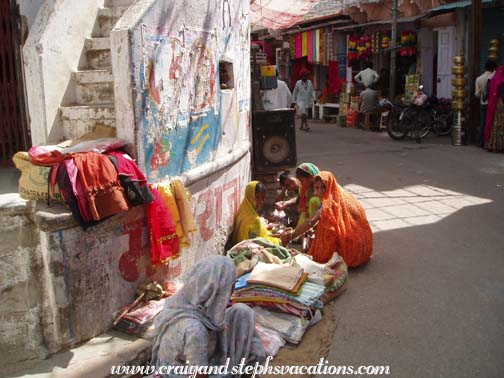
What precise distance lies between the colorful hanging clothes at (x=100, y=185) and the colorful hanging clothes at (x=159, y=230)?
0.36 m

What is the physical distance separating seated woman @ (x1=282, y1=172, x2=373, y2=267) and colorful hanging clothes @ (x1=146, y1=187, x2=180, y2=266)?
161 cm

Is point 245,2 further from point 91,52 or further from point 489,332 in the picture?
point 489,332

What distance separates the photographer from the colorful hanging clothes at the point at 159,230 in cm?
401

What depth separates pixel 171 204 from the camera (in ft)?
13.7

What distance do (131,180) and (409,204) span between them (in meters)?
4.73

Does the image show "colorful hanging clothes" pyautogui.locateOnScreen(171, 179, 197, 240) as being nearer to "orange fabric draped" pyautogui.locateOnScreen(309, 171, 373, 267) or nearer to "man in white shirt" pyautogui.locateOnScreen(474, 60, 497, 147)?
"orange fabric draped" pyautogui.locateOnScreen(309, 171, 373, 267)

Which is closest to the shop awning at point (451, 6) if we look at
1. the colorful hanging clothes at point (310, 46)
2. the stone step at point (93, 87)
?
the colorful hanging clothes at point (310, 46)

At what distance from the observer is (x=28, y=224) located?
11.3 ft

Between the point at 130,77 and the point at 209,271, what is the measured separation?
1.65m

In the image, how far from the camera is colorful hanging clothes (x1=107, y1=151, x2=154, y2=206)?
3.71 meters

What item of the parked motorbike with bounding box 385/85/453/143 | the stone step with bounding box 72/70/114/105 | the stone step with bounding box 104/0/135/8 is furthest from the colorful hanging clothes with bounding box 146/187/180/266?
the parked motorbike with bounding box 385/85/453/143

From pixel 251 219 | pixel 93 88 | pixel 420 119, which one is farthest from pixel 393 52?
pixel 93 88

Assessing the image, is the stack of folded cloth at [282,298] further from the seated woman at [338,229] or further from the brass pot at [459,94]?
the brass pot at [459,94]

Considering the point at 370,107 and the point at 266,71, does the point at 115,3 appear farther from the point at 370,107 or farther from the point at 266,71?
the point at 370,107
